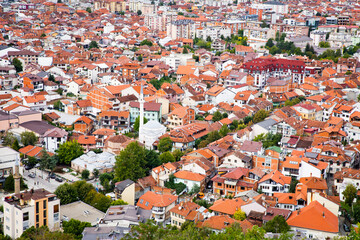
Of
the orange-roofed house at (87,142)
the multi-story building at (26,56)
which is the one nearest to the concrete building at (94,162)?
the orange-roofed house at (87,142)

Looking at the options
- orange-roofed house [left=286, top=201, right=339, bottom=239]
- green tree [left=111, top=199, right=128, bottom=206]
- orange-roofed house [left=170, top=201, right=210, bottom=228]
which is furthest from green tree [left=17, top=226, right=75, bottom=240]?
orange-roofed house [left=286, top=201, right=339, bottom=239]

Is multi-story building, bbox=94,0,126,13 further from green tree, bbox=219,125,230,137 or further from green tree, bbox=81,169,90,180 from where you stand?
green tree, bbox=81,169,90,180

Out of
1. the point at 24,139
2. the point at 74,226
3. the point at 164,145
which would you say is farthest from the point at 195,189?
the point at 24,139

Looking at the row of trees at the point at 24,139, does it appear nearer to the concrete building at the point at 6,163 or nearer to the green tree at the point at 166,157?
the concrete building at the point at 6,163

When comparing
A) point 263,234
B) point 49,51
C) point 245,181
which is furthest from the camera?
point 49,51

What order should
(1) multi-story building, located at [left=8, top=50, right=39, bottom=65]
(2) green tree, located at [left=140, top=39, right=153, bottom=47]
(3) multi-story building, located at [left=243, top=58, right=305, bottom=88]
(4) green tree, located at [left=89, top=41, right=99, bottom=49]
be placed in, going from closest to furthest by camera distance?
(3) multi-story building, located at [left=243, top=58, right=305, bottom=88]
(1) multi-story building, located at [left=8, top=50, right=39, bottom=65]
(4) green tree, located at [left=89, top=41, right=99, bottom=49]
(2) green tree, located at [left=140, top=39, right=153, bottom=47]

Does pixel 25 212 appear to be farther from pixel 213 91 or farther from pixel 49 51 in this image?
pixel 49 51

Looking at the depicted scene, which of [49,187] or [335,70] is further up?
[335,70]

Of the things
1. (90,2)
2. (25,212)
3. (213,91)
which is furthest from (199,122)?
(90,2)
